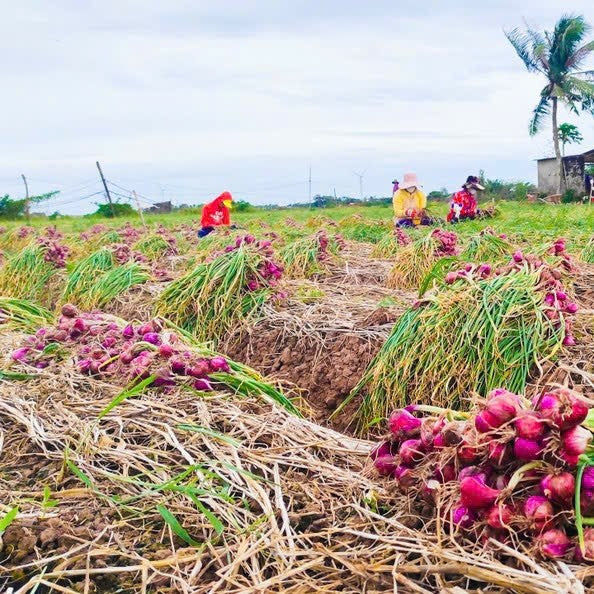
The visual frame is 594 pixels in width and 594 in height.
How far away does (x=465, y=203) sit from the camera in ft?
39.9

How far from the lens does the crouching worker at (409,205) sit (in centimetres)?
1150

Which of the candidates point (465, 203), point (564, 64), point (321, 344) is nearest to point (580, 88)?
point (564, 64)

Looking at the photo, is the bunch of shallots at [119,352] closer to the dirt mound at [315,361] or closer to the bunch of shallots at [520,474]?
the dirt mound at [315,361]

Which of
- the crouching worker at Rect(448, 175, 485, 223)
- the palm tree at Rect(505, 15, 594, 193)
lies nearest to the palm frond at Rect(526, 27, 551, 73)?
the palm tree at Rect(505, 15, 594, 193)

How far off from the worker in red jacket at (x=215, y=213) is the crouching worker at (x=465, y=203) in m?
3.91

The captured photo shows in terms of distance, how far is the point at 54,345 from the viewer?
Answer: 358 centimetres

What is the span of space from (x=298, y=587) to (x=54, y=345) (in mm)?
2348

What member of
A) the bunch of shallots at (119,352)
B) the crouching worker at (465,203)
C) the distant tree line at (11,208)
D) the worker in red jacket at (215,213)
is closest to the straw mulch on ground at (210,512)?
the bunch of shallots at (119,352)

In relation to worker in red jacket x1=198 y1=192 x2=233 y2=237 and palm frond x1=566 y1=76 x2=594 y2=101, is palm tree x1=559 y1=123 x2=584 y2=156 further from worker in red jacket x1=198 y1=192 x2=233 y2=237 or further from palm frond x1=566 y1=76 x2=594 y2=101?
worker in red jacket x1=198 y1=192 x2=233 y2=237

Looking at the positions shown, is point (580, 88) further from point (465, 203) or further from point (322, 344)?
point (322, 344)

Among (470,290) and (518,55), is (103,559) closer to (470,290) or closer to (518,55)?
(470,290)

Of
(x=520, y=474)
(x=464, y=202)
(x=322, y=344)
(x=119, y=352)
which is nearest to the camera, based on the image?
(x=520, y=474)

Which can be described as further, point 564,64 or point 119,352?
point 564,64

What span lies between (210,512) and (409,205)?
33.6 feet
